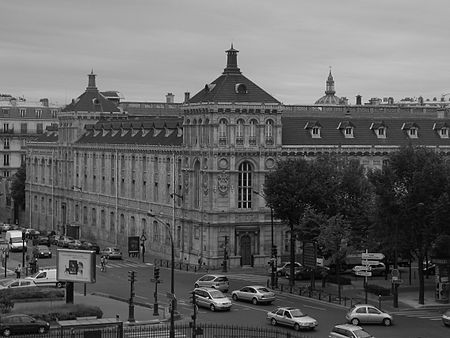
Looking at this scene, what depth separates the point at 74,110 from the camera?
5960 inches

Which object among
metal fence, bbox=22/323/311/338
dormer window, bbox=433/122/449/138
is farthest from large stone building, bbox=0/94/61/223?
metal fence, bbox=22/323/311/338

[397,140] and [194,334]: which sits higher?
[397,140]

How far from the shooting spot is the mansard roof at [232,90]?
108938 mm

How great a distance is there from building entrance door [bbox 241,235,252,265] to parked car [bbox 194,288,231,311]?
1269 inches

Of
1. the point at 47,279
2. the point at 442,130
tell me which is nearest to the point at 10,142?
the point at 442,130

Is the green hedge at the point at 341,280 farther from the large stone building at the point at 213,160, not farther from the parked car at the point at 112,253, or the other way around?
the parked car at the point at 112,253

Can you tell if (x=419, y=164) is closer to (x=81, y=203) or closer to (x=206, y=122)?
(x=206, y=122)

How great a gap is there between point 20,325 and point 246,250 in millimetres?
49116

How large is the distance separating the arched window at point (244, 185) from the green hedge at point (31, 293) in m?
33.3

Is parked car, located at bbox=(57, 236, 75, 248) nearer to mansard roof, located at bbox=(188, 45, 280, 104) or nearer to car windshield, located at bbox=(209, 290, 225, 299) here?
mansard roof, located at bbox=(188, 45, 280, 104)

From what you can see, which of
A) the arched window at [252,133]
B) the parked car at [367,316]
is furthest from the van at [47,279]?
the parked car at [367,316]

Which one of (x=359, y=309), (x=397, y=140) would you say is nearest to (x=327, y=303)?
(x=359, y=309)

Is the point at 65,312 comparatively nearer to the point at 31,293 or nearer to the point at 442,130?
the point at 31,293

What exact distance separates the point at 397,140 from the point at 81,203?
51093 millimetres
